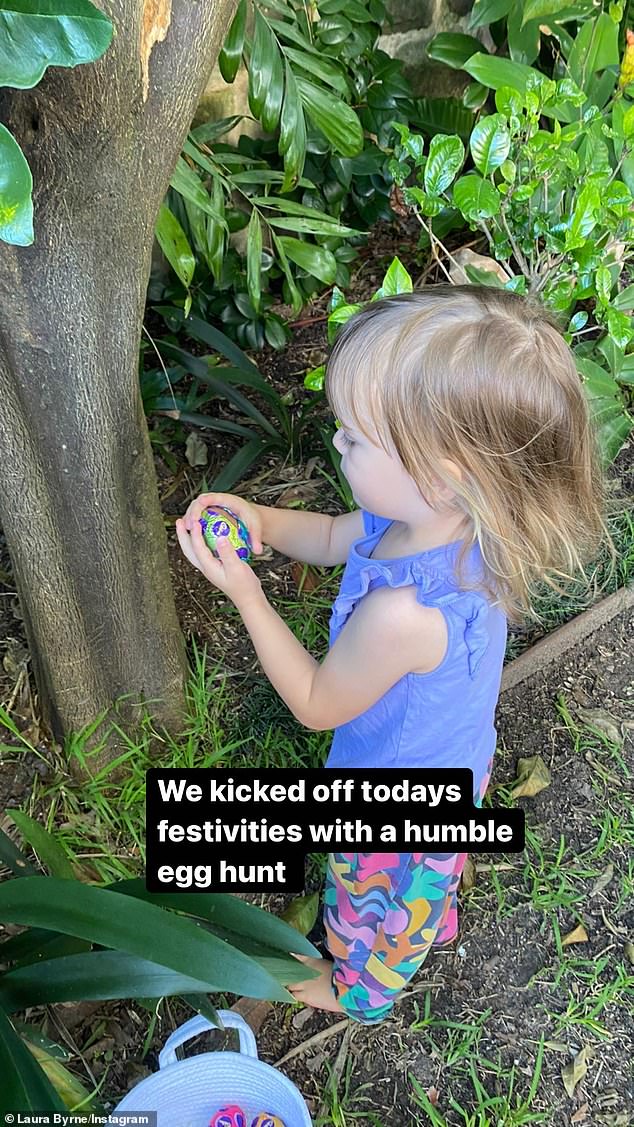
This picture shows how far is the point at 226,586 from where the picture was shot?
1104 millimetres

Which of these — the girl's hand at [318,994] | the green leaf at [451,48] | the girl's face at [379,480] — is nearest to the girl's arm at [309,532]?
the girl's face at [379,480]

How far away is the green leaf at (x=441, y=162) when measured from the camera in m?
1.37

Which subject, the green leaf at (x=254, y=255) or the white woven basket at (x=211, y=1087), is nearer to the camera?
the white woven basket at (x=211, y=1087)

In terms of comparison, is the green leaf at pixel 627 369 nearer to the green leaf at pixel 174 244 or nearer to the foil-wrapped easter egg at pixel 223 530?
the green leaf at pixel 174 244

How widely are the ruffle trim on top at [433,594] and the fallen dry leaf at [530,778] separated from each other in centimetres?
66

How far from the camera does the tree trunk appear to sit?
0.87m

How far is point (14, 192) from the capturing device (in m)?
0.57

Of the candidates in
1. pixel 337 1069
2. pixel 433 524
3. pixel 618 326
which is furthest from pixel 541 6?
pixel 337 1069

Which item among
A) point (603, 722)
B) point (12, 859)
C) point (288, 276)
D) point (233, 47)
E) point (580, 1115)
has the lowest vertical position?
point (580, 1115)

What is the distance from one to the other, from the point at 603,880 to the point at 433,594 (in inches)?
33.3

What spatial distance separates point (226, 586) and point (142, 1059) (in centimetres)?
73

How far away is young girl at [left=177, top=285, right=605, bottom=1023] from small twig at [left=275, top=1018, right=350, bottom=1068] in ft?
0.98

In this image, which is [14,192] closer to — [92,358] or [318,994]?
[92,358]

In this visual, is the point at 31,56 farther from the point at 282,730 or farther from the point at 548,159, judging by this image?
the point at 282,730
